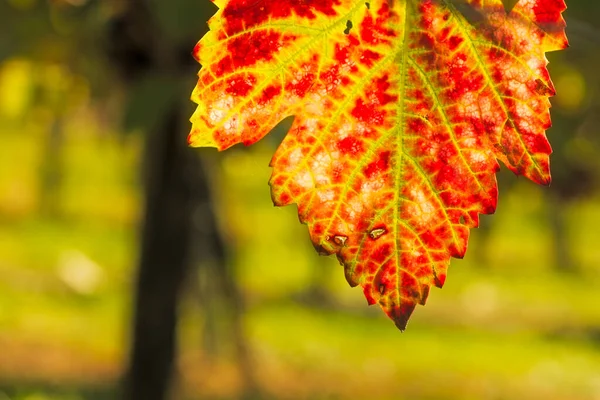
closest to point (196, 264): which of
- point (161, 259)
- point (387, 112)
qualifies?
point (161, 259)

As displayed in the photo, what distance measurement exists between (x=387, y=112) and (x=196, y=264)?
4552 millimetres

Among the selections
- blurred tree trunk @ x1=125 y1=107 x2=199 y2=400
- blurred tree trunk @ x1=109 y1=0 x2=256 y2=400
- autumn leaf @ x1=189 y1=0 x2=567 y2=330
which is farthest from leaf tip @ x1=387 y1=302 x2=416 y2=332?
blurred tree trunk @ x1=125 y1=107 x2=199 y2=400

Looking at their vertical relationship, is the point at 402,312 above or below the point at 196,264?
above

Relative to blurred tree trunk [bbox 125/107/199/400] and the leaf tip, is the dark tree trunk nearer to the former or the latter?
blurred tree trunk [bbox 125/107/199/400]

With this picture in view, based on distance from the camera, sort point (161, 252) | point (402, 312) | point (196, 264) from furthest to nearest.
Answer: point (196, 264), point (161, 252), point (402, 312)

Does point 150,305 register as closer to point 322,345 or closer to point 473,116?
point 473,116

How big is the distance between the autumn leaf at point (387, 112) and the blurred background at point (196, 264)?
0.21 meters

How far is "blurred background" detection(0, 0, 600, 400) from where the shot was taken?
248 cm

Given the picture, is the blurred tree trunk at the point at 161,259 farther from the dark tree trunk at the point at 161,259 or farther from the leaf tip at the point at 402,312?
the leaf tip at the point at 402,312

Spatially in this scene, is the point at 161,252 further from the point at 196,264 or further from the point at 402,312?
the point at 402,312

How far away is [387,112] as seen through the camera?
22.6 inches

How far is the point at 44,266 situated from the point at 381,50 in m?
16.1

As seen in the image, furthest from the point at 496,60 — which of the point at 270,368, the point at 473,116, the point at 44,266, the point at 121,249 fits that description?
the point at 121,249

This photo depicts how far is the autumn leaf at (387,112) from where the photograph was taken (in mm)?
547
